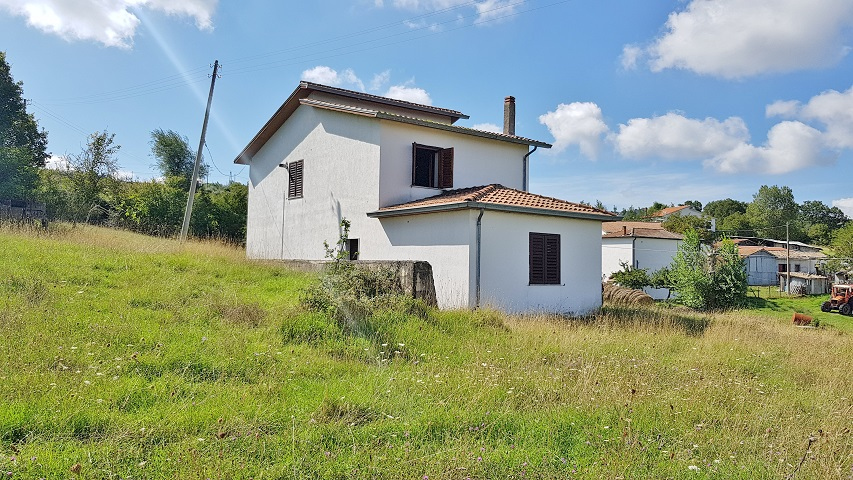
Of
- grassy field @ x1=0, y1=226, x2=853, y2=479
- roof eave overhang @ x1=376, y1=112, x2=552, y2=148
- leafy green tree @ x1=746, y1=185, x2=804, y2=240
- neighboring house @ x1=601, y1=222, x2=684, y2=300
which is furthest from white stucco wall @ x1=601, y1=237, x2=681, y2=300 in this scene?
leafy green tree @ x1=746, y1=185, x2=804, y2=240

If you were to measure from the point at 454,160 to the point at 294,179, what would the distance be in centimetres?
600

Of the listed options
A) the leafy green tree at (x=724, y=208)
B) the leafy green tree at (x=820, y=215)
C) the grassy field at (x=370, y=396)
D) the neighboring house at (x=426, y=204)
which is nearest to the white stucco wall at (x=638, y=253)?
the neighboring house at (x=426, y=204)

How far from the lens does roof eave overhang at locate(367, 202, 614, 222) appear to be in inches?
453

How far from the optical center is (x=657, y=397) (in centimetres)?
571

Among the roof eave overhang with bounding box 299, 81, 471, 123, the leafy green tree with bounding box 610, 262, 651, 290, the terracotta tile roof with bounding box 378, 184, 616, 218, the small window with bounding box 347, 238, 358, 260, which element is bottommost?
the leafy green tree with bounding box 610, 262, 651, 290

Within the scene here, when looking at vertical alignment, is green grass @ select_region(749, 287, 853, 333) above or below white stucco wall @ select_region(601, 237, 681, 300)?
below

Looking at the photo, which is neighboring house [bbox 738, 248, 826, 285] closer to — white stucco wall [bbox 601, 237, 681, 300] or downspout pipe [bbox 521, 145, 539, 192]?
white stucco wall [bbox 601, 237, 681, 300]

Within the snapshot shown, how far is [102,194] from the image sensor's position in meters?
25.6

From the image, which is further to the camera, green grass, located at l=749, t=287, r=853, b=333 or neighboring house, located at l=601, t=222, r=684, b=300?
neighboring house, located at l=601, t=222, r=684, b=300

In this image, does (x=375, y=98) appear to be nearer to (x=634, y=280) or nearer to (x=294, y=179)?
(x=294, y=179)

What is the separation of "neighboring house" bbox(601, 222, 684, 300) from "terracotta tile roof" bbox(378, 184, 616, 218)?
21.4 m

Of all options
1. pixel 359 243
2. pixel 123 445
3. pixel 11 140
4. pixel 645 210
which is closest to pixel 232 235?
pixel 359 243

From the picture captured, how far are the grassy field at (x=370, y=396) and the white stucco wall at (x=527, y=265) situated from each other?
2.75 m

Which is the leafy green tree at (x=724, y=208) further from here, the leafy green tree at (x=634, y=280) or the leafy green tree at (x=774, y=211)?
the leafy green tree at (x=634, y=280)
